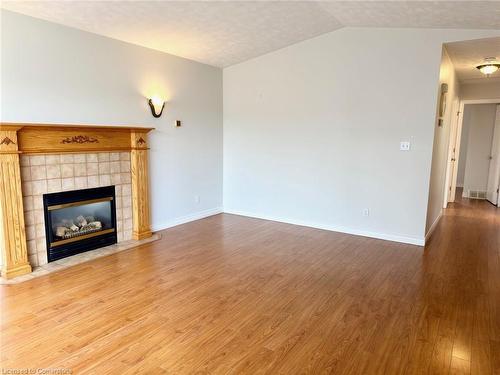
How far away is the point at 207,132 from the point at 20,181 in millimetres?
2936

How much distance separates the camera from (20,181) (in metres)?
3.17

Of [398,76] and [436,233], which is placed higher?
[398,76]

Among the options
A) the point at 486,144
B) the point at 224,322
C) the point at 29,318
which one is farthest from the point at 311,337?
the point at 486,144

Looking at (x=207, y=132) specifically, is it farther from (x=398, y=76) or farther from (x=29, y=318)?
(x=29, y=318)

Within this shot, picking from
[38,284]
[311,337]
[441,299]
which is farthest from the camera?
[38,284]

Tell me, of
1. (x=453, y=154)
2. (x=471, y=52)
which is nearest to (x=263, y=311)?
(x=471, y=52)

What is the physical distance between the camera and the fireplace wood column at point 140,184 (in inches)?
167

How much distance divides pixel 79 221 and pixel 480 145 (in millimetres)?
8424

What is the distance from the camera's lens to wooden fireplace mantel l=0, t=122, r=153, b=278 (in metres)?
3.04

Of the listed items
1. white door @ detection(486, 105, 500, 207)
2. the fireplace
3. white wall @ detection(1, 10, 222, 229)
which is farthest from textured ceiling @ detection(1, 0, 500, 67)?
white door @ detection(486, 105, 500, 207)

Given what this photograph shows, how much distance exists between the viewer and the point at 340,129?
15.5ft

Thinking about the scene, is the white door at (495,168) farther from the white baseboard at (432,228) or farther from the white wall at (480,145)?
the white baseboard at (432,228)

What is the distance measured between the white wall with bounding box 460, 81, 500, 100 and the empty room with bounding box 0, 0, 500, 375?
0.08m

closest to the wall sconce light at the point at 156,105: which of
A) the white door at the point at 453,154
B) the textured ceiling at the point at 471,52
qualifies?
the textured ceiling at the point at 471,52
